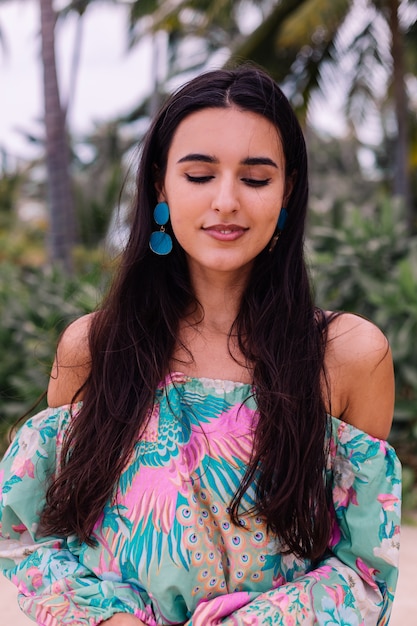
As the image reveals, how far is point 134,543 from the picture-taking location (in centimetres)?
169

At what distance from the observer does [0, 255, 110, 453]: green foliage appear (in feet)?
19.2

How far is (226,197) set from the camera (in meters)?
1.68

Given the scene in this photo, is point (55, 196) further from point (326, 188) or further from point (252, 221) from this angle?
point (326, 188)

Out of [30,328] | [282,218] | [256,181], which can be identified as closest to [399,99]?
[30,328]

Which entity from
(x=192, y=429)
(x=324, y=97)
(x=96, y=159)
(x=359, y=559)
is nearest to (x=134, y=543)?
(x=192, y=429)

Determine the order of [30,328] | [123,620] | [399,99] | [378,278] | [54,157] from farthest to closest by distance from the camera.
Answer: [399,99]
[54,157]
[30,328]
[378,278]
[123,620]

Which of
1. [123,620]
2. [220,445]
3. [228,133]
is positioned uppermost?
[228,133]

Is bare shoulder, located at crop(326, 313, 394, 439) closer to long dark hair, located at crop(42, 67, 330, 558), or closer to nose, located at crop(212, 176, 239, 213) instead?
long dark hair, located at crop(42, 67, 330, 558)

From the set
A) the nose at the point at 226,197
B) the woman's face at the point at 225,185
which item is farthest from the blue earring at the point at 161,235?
the nose at the point at 226,197

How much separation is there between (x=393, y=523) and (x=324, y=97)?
35.9ft

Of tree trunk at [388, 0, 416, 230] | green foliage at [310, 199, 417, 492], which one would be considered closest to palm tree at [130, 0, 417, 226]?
tree trunk at [388, 0, 416, 230]

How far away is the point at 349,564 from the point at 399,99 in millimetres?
10266

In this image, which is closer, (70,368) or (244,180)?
(244,180)

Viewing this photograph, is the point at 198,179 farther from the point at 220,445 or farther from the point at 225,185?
the point at 220,445
